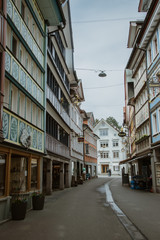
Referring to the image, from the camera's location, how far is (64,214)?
11.1m

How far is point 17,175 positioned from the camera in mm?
12492

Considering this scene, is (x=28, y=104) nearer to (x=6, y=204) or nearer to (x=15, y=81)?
(x=15, y=81)

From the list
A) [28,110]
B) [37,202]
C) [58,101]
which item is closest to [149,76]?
[58,101]

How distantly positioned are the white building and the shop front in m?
60.0

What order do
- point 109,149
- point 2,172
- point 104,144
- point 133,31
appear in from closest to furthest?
1. point 2,172
2. point 133,31
3. point 109,149
4. point 104,144

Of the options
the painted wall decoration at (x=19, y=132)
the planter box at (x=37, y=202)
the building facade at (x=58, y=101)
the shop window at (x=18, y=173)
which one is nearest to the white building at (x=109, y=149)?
the building facade at (x=58, y=101)

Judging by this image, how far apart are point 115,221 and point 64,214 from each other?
252 centimetres

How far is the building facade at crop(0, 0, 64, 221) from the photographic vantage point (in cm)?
1062

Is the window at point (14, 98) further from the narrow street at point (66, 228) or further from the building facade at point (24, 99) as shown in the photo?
the narrow street at point (66, 228)

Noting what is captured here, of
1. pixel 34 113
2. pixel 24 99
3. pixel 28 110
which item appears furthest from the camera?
pixel 34 113

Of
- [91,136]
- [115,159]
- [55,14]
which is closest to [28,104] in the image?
[55,14]

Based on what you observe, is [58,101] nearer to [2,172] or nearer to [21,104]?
[21,104]

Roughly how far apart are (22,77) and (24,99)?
3.49 ft

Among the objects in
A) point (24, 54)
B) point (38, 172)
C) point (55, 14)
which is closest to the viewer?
point (24, 54)
